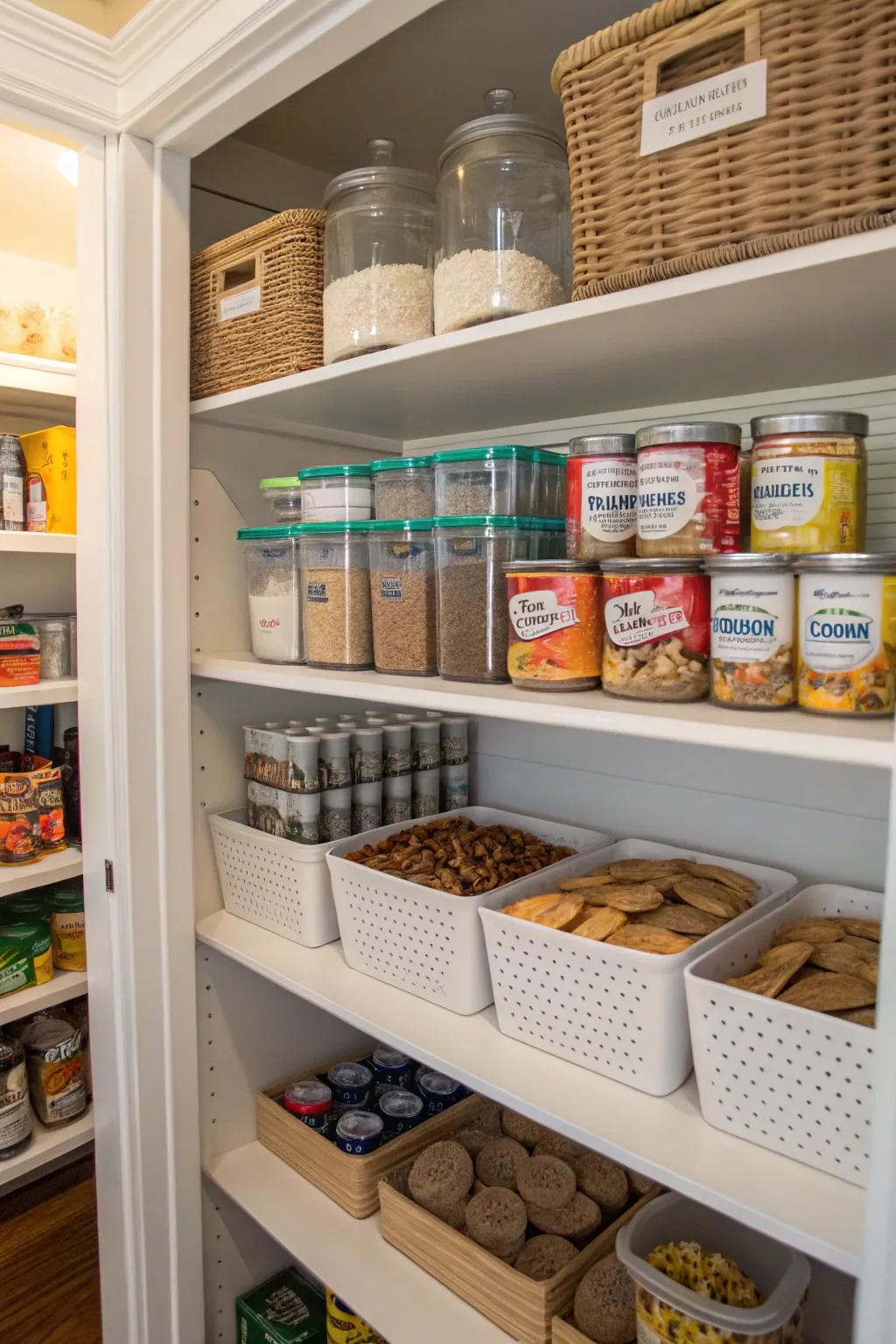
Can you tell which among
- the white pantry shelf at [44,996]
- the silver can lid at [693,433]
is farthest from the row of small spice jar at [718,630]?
the white pantry shelf at [44,996]

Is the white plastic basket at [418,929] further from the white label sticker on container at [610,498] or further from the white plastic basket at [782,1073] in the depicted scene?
the white label sticker on container at [610,498]

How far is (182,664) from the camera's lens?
139cm

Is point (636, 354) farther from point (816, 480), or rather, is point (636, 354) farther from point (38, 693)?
point (38, 693)

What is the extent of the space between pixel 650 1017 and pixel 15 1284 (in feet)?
5.45

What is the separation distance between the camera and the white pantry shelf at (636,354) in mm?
746

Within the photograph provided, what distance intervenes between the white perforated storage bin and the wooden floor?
37.7 inches

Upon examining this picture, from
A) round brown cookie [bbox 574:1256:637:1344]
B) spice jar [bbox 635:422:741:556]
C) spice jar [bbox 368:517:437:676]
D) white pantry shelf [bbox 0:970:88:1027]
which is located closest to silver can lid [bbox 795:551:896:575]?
spice jar [bbox 635:422:741:556]

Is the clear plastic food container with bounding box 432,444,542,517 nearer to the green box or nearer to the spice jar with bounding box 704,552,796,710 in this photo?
the spice jar with bounding box 704,552,796,710

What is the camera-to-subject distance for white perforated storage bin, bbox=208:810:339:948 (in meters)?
1.33

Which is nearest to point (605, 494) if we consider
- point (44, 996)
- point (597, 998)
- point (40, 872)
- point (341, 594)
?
point (341, 594)

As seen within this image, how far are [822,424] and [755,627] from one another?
188 millimetres

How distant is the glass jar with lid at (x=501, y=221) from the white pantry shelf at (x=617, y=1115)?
83 centimetres

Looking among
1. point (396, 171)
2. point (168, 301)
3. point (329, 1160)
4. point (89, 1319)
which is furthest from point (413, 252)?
point (89, 1319)

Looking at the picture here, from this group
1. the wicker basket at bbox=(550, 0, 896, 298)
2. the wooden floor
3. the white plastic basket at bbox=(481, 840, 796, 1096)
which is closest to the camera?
the wicker basket at bbox=(550, 0, 896, 298)
